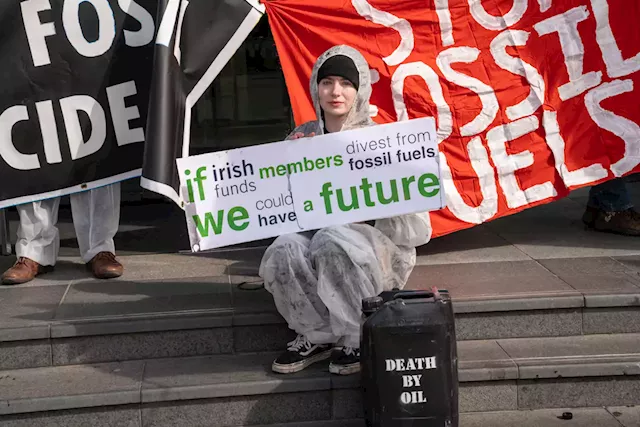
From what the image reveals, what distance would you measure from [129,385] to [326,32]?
225 cm

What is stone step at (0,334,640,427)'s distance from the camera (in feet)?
13.9

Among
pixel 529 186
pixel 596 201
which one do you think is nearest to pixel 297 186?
pixel 529 186

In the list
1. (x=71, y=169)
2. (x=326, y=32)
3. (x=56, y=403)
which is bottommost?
(x=56, y=403)

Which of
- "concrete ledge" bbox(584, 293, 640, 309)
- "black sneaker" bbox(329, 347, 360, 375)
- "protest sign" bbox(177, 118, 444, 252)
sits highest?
"protest sign" bbox(177, 118, 444, 252)

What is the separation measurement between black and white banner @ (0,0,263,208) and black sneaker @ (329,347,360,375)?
70.4 inches

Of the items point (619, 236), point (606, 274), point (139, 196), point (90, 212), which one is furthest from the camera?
point (139, 196)

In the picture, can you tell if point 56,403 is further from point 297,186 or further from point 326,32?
point 326,32

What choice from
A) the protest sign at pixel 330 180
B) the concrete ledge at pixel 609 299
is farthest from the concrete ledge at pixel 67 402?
the concrete ledge at pixel 609 299

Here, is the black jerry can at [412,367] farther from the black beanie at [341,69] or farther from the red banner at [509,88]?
the red banner at [509,88]

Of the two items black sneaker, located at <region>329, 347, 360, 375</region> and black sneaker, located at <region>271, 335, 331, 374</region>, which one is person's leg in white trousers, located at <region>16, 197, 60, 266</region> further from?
black sneaker, located at <region>329, 347, 360, 375</region>

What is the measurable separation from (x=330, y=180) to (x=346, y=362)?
0.84m

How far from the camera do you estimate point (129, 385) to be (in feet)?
14.1

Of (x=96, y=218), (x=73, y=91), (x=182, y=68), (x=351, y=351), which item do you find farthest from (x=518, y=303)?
(x=73, y=91)

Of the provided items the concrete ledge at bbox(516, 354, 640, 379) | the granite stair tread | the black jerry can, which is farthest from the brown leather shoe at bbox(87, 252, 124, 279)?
the concrete ledge at bbox(516, 354, 640, 379)
